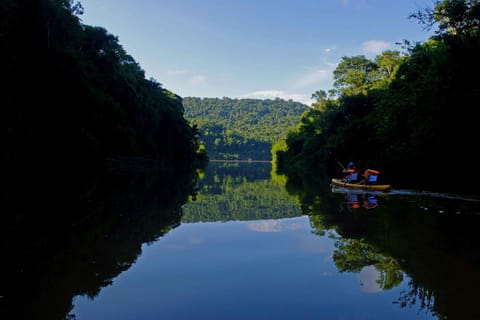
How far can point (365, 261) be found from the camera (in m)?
7.93

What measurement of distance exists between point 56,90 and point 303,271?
88.5ft

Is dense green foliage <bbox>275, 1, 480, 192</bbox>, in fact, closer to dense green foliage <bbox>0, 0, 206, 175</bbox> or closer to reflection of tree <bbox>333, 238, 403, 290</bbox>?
reflection of tree <bbox>333, 238, 403, 290</bbox>

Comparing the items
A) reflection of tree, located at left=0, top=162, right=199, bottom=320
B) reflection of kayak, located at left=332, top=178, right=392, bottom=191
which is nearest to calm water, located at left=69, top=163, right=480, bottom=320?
reflection of tree, located at left=0, top=162, right=199, bottom=320

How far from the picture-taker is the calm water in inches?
215

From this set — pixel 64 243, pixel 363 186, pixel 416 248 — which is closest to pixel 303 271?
pixel 416 248

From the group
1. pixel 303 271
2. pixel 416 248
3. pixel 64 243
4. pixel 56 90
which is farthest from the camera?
pixel 56 90

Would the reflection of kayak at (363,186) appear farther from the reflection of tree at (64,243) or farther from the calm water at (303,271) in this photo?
the reflection of tree at (64,243)

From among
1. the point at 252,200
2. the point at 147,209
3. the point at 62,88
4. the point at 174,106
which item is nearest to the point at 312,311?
the point at 147,209

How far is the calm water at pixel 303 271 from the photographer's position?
545 cm

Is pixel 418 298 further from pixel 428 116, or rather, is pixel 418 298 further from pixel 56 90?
pixel 56 90

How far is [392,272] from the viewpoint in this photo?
7.15 meters

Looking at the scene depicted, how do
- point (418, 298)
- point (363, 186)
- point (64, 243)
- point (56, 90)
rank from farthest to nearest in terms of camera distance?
point (56, 90) < point (363, 186) < point (64, 243) < point (418, 298)

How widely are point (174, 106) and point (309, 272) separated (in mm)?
75595

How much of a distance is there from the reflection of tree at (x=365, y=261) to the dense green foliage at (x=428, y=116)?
15.0 m
